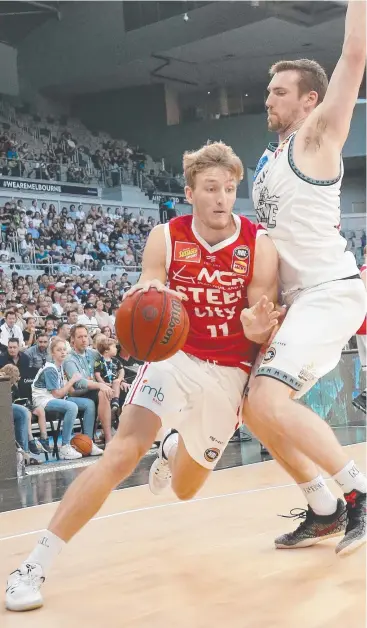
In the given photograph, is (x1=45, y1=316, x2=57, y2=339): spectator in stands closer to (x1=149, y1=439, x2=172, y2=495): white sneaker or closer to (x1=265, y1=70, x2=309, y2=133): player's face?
(x1=149, y1=439, x2=172, y2=495): white sneaker

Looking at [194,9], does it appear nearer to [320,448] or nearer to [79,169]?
[79,169]

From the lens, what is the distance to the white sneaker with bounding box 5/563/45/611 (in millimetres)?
2891

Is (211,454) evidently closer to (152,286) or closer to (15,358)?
(152,286)

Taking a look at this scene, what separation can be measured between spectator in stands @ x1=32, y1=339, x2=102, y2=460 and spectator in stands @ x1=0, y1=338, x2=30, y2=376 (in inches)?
21.9

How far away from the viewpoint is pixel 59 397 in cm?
889

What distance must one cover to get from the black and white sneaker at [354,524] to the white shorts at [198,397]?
0.60 m

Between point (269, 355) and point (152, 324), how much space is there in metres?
0.57

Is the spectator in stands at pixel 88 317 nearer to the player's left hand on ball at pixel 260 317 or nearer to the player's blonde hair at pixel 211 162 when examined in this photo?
the player's blonde hair at pixel 211 162

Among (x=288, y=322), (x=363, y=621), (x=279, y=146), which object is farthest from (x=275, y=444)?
(x=279, y=146)

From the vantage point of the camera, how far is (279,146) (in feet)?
11.4

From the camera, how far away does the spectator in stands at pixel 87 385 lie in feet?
29.9

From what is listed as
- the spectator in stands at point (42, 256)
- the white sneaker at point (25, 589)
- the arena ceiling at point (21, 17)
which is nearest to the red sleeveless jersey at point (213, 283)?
the white sneaker at point (25, 589)

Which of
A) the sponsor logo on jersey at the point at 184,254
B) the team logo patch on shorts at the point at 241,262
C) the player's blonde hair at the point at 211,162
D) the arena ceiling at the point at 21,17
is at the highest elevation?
the arena ceiling at the point at 21,17

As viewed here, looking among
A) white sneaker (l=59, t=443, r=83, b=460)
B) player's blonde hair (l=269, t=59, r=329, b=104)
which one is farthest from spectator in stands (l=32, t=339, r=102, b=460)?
player's blonde hair (l=269, t=59, r=329, b=104)
